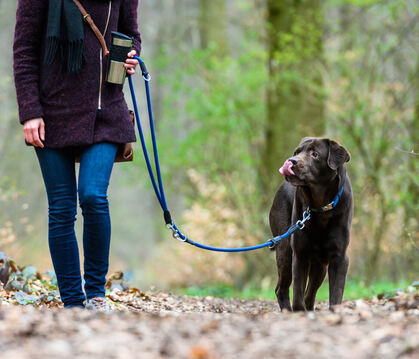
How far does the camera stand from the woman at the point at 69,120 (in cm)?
415

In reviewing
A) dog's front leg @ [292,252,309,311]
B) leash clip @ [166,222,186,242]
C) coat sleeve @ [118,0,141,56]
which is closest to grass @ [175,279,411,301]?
dog's front leg @ [292,252,309,311]

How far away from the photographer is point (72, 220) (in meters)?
4.29

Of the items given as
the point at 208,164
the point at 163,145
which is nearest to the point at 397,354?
the point at 208,164

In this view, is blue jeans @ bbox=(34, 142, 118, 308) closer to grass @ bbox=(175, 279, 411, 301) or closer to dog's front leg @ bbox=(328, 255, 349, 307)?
dog's front leg @ bbox=(328, 255, 349, 307)

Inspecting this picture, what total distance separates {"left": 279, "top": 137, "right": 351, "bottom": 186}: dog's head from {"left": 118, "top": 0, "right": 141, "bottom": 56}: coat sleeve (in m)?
1.42

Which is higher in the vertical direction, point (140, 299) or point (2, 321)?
point (2, 321)

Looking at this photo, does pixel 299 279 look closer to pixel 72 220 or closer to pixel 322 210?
pixel 322 210

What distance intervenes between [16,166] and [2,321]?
36.6ft

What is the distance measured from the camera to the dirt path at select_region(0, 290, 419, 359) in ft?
9.00

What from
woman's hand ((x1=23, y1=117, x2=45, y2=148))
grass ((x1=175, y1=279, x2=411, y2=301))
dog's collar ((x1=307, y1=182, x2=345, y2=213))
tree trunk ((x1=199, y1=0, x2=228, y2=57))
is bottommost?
grass ((x1=175, y1=279, x2=411, y2=301))

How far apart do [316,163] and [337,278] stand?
2.89 feet

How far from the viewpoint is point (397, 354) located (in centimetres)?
276

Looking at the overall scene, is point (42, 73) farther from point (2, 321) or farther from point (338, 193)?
point (338, 193)

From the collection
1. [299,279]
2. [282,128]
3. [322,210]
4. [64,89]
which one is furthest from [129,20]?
[282,128]
